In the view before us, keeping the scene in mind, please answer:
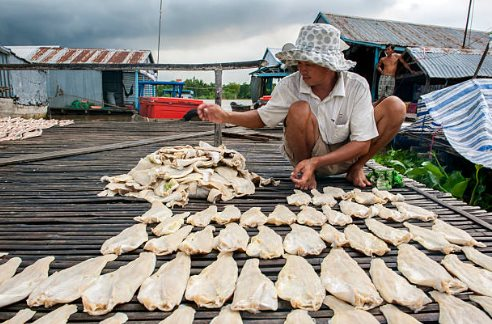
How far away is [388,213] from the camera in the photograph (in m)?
2.15

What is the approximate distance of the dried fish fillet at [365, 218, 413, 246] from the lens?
1.80m

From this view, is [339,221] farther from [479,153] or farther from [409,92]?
[409,92]

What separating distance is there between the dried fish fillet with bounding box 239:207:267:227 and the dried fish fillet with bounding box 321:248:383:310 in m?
0.51

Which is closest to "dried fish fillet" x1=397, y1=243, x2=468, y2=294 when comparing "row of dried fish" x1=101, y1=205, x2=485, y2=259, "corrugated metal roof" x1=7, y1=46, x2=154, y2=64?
"row of dried fish" x1=101, y1=205, x2=485, y2=259

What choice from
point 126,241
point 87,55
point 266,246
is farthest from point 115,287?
point 87,55

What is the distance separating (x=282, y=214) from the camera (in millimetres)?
2115

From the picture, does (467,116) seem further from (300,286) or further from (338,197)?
(300,286)

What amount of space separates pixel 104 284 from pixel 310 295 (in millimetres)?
843

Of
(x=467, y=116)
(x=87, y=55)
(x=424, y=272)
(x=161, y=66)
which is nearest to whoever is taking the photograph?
(x=424, y=272)

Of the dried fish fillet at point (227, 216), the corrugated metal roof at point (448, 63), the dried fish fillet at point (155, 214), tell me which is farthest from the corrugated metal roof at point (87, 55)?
the dried fish fillet at point (227, 216)

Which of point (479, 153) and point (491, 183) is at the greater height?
point (479, 153)


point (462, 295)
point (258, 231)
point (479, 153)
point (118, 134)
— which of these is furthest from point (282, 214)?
Result: point (118, 134)

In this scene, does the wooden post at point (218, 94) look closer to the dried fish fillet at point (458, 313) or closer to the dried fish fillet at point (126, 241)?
the dried fish fillet at point (126, 241)

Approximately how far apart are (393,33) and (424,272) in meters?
15.2
